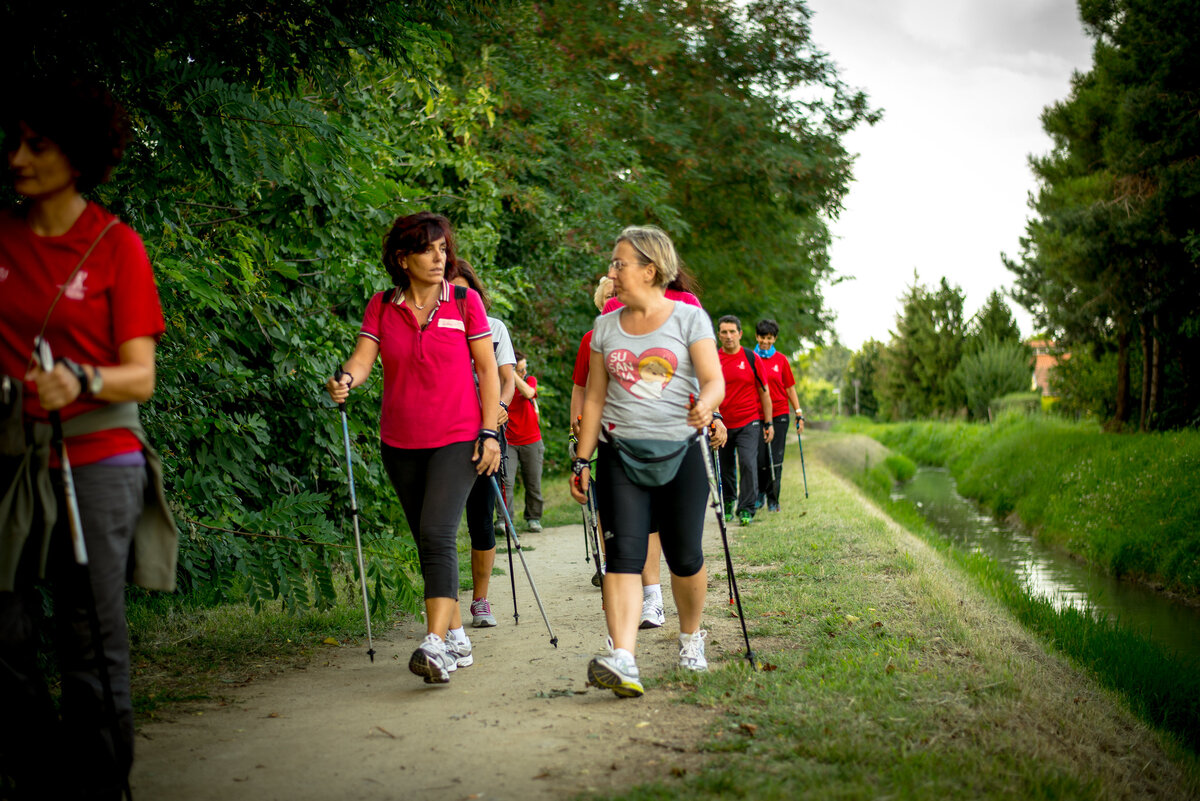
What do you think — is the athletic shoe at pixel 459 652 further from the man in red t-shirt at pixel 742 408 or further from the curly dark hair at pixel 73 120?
the man in red t-shirt at pixel 742 408

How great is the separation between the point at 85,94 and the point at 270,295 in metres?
3.27

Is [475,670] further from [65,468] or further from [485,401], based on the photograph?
[65,468]

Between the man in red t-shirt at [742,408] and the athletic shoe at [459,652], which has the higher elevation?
the man in red t-shirt at [742,408]

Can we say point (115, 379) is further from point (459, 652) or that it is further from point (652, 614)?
point (652, 614)

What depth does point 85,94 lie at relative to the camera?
3.39m

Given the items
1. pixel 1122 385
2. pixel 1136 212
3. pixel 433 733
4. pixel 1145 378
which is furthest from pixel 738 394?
pixel 1122 385

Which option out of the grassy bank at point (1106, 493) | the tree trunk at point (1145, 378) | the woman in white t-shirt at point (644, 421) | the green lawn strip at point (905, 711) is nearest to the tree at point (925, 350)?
the grassy bank at point (1106, 493)

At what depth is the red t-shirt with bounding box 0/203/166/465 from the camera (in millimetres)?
3266

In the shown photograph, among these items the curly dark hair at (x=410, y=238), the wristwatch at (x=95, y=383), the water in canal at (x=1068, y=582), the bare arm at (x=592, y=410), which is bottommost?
the water in canal at (x=1068, y=582)

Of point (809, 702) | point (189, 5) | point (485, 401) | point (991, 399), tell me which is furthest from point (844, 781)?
point (991, 399)

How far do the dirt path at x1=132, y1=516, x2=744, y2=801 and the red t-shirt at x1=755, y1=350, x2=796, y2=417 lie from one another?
7232 mm

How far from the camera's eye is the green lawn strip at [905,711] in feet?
12.3

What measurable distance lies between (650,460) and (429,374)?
3.89ft

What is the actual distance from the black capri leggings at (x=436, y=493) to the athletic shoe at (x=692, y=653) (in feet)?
3.95
